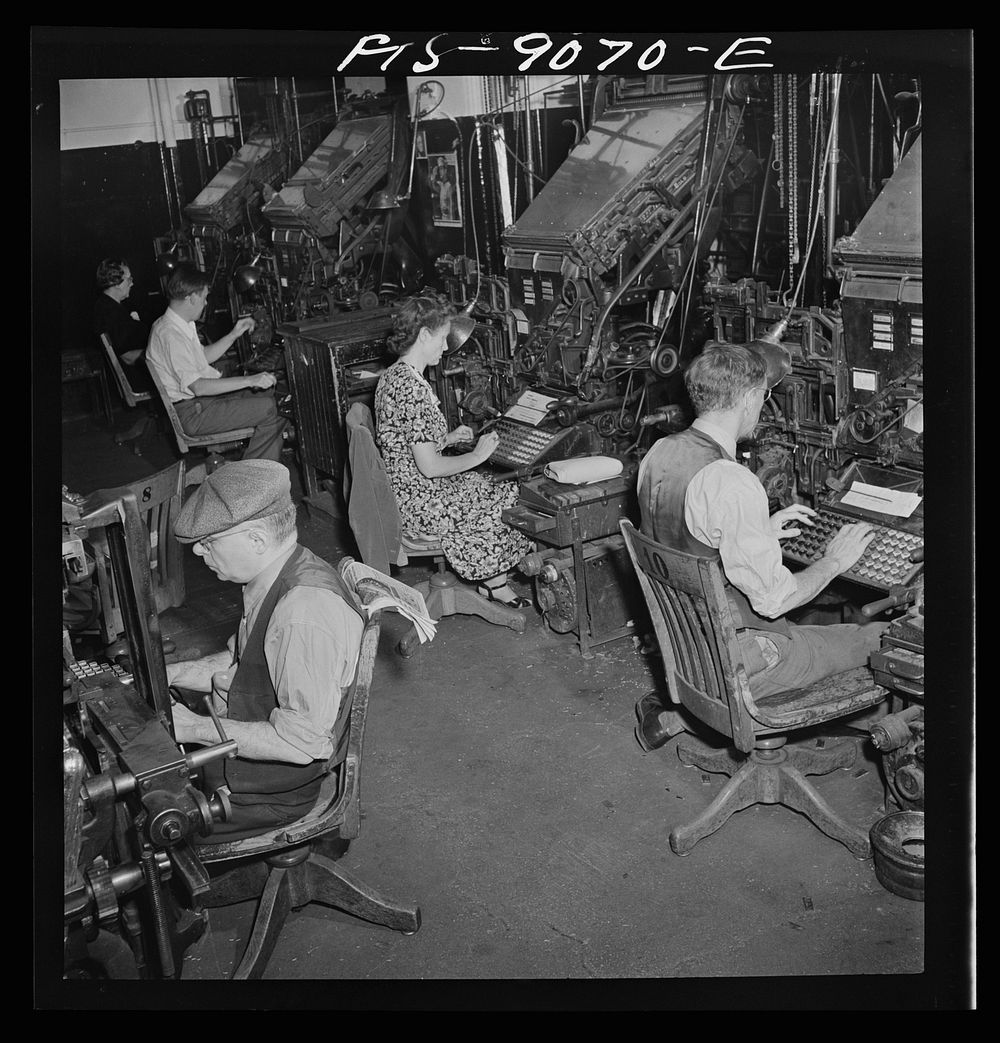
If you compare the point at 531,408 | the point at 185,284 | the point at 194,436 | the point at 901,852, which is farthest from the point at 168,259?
the point at 901,852

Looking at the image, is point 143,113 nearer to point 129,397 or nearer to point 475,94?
point 129,397

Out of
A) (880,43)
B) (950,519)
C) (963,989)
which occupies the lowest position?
(963,989)

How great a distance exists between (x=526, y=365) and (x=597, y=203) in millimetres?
763

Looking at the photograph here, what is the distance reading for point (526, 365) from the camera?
197 inches

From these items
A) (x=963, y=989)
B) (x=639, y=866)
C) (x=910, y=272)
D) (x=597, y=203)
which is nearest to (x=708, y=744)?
(x=639, y=866)

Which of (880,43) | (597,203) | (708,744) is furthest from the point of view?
(597,203)

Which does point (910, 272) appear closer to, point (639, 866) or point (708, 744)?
point (708, 744)

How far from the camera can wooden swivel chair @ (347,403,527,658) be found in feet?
14.1

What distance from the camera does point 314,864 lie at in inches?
114

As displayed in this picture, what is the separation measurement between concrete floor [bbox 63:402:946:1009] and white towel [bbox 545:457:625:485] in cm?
73

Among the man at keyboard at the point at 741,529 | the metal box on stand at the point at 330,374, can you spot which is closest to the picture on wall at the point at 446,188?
the metal box on stand at the point at 330,374

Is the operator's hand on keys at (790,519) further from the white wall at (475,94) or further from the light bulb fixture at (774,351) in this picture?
the white wall at (475,94)

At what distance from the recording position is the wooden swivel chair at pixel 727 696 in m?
2.88

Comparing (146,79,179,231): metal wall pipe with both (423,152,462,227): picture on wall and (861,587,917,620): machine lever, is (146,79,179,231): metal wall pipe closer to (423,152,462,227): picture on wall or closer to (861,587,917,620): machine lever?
(423,152,462,227): picture on wall
